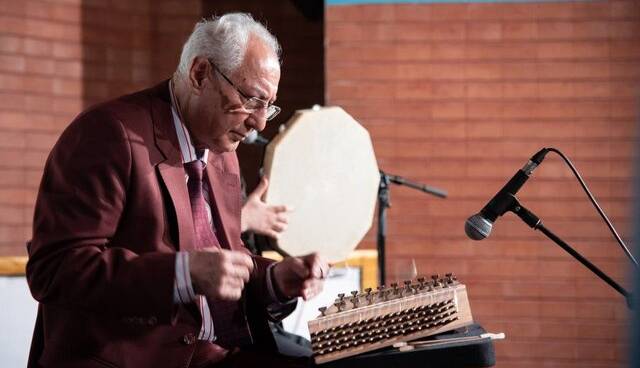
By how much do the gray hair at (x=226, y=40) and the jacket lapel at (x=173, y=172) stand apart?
14cm

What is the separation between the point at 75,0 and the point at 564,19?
3.14 metres

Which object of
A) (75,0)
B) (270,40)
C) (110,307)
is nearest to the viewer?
(110,307)

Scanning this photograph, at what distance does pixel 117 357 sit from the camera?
2133mm

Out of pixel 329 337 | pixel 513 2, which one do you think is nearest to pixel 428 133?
pixel 513 2

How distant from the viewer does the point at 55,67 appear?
20.9 feet

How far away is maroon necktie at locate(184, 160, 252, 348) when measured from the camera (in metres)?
2.38

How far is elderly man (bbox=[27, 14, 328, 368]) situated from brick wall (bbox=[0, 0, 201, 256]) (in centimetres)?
400

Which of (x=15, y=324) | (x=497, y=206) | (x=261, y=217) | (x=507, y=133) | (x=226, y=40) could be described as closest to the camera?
(x=226, y=40)

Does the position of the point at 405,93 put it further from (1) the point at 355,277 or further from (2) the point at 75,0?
(2) the point at 75,0

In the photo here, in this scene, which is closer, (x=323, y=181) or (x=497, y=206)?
(x=497, y=206)

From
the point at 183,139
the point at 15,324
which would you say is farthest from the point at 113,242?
the point at 15,324

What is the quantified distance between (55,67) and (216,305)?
4381mm

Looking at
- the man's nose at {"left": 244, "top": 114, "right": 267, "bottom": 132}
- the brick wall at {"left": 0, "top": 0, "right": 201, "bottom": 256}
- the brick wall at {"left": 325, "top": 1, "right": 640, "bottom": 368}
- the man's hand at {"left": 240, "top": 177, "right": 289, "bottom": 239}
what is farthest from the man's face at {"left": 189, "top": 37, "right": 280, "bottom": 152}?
the brick wall at {"left": 0, "top": 0, "right": 201, "bottom": 256}

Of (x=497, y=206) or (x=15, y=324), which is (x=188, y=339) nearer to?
(x=497, y=206)
